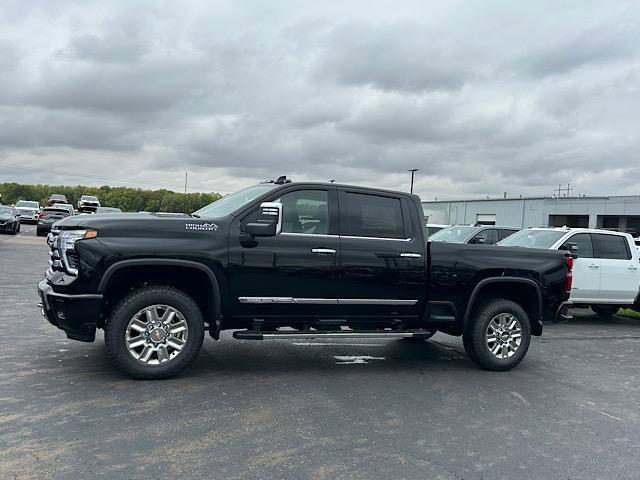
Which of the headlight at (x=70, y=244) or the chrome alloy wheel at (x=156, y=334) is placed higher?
the headlight at (x=70, y=244)

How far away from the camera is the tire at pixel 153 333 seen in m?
5.31

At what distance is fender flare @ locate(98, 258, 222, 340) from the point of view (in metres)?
5.25

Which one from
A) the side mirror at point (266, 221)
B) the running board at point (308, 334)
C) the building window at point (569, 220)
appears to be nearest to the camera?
the side mirror at point (266, 221)

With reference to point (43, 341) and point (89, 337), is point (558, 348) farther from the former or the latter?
point (43, 341)

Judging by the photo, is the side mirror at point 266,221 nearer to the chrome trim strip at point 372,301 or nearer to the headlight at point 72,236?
the chrome trim strip at point 372,301

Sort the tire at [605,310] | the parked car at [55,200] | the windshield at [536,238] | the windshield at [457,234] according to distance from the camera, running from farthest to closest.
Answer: the parked car at [55,200] → the windshield at [457,234] → the tire at [605,310] → the windshield at [536,238]

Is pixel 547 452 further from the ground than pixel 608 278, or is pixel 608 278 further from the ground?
pixel 608 278

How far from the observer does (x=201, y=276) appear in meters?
5.69

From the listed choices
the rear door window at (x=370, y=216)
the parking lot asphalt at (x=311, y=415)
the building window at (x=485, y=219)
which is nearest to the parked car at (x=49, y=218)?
the parking lot asphalt at (x=311, y=415)

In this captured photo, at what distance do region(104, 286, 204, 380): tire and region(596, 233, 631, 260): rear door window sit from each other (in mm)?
Result: 8455

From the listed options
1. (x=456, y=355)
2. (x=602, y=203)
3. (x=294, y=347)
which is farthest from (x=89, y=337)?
(x=602, y=203)

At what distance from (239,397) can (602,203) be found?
49373 mm

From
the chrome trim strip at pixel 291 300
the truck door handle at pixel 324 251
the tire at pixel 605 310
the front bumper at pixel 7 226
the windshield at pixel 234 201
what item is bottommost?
the tire at pixel 605 310

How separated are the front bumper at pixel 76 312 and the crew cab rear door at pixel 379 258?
246 centimetres
